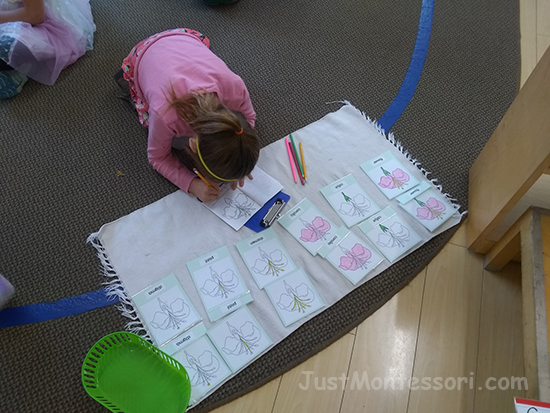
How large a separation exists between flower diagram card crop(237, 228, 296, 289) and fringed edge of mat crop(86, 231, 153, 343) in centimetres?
32

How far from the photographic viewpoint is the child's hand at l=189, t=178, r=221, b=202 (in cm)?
115

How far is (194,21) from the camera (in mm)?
1575

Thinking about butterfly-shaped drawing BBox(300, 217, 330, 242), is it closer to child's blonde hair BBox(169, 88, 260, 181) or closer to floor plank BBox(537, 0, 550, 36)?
child's blonde hair BBox(169, 88, 260, 181)

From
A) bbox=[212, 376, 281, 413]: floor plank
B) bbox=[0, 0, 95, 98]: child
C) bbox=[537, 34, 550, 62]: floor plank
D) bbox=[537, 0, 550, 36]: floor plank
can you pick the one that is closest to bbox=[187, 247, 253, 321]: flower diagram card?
bbox=[212, 376, 281, 413]: floor plank

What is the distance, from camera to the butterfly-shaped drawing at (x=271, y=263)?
1.12 meters

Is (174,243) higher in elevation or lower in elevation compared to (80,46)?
lower

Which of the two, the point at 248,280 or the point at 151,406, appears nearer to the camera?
the point at 151,406

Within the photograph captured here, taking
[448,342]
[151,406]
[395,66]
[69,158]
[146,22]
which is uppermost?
[395,66]

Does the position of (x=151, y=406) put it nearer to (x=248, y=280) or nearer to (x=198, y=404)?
(x=198, y=404)

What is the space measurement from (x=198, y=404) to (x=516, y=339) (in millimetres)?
838

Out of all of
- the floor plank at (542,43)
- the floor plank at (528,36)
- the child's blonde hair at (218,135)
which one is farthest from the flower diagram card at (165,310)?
the floor plank at (542,43)

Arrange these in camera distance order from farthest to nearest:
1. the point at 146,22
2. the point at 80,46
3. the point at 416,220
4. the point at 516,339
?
the point at 146,22 < the point at 80,46 < the point at 416,220 < the point at 516,339

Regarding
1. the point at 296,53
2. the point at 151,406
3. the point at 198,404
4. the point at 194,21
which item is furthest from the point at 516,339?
the point at 194,21

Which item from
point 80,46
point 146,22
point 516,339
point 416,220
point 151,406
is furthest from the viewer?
point 146,22
